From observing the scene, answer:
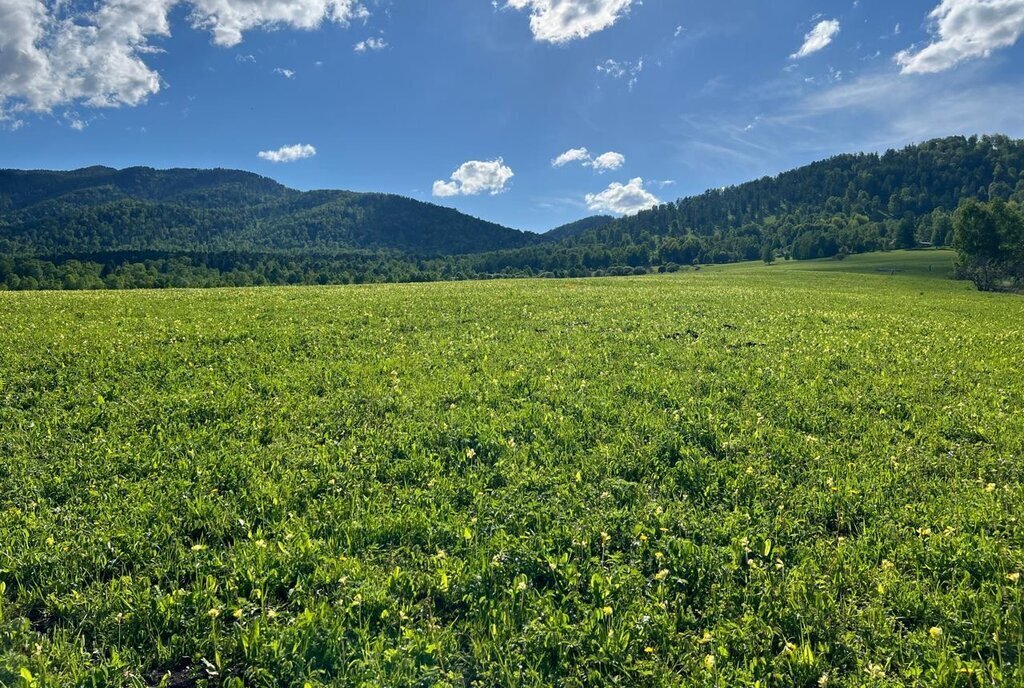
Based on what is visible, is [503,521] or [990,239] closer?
[503,521]

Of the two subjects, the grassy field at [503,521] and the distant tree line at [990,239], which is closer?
the grassy field at [503,521]

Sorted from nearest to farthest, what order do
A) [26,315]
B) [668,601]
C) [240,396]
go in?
[668,601] < [240,396] < [26,315]

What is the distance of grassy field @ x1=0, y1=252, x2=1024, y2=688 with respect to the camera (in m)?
5.02

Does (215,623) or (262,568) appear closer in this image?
(215,623)

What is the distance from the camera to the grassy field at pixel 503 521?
16.5ft

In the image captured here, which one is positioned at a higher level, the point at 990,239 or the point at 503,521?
the point at 990,239

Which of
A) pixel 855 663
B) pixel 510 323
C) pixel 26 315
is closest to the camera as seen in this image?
pixel 855 663

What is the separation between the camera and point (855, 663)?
4.90m

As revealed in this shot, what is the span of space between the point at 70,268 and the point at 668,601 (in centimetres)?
14452

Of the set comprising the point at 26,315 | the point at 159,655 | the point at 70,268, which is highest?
the point at 70,268

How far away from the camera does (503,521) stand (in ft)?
23.7

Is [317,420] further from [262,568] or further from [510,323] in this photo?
[510,323]

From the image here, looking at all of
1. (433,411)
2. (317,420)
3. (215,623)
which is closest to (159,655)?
(215,623)

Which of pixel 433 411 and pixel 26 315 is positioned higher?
pixel 26 315
